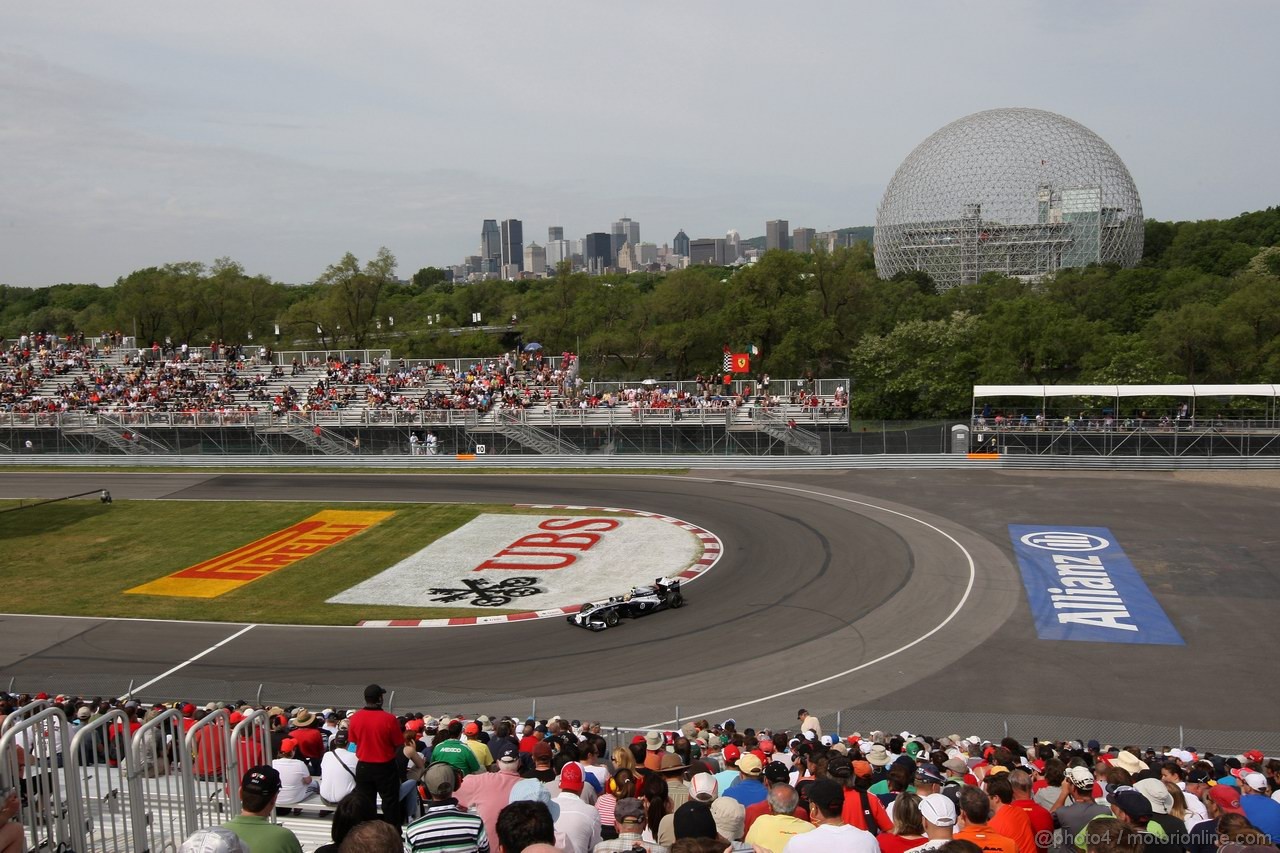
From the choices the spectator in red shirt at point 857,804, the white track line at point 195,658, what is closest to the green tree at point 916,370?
the white track line at point 195,658

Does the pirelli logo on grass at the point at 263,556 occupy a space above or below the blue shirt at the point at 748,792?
below

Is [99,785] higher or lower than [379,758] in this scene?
higher

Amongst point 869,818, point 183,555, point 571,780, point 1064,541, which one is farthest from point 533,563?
point 869,818

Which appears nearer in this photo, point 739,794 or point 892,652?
point 739,794

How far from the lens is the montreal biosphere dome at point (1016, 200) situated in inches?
3688

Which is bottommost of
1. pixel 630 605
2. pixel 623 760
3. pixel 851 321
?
pixel 630 605

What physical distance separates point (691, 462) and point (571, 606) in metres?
24.5

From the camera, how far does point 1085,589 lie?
27531mm

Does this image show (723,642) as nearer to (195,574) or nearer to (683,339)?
(195,574)

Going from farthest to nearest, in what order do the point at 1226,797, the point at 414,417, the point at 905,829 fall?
the point at 414,417 < the point at 1226,797 < the point at 905,829

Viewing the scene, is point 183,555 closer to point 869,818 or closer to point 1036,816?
point 869,818

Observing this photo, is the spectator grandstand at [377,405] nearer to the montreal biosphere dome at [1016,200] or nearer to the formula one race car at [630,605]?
the formula one race car at [630,605]

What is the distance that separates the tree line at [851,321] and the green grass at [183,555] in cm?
3208

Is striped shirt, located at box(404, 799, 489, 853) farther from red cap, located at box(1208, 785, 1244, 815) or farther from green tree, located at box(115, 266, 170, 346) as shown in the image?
green tree, located at box(115, 266, 170, 346)
